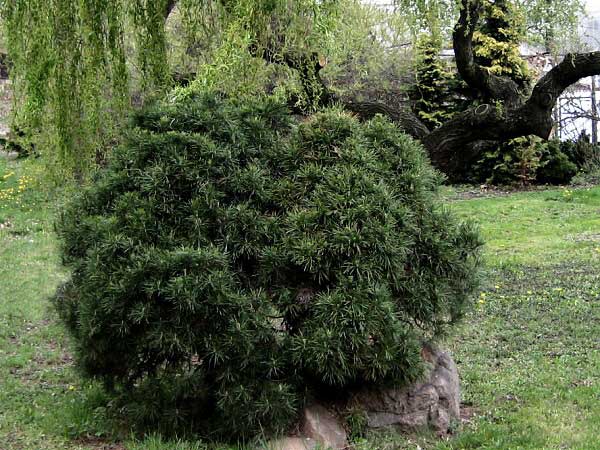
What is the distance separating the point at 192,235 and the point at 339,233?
0.81 m

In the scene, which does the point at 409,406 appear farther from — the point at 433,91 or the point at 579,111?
the point at 579,111

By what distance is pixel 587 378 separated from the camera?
5.48m

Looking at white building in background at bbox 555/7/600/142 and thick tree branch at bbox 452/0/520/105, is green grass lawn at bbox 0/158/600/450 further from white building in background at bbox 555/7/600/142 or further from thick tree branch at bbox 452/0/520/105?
white building in background at bbox 555/7/600/142

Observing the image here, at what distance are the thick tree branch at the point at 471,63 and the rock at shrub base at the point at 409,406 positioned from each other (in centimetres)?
459

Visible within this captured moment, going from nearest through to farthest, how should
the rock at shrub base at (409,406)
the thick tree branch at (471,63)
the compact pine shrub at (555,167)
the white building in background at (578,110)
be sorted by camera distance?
the rock at shrub base at (409,406)
the thick tree branch at (471,63)
the compact pine shrub at (555,167)
the white building in background at (578,110)

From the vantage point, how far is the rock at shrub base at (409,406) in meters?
4.41

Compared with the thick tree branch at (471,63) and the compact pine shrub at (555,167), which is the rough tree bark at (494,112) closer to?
the thick tree branch at (471,63)

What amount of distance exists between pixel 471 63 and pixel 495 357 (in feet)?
15.4

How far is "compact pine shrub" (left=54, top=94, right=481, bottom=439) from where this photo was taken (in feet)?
13.3

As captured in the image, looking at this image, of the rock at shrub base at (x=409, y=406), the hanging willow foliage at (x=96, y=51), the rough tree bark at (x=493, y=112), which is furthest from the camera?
the rough tree bark at (x=493, y=112)

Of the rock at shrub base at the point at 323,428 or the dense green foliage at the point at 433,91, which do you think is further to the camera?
the dense green foliage at the point at 433,91

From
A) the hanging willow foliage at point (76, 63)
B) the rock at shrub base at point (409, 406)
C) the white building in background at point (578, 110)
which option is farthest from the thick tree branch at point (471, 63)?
the white building in background at point (578, 110)

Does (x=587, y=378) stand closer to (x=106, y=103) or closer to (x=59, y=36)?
(x=106, y=103)

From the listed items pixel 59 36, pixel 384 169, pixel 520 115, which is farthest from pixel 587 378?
pixel 520 115
